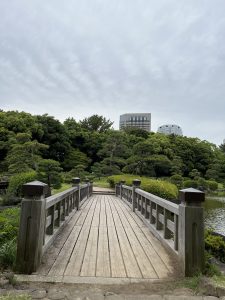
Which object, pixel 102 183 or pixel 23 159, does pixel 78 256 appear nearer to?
pixel 23 159

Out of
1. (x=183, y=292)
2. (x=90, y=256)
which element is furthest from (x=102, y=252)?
(x=183, y=292)

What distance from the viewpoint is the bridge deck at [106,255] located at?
8.96 ft

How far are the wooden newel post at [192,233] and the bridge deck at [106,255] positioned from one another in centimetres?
24

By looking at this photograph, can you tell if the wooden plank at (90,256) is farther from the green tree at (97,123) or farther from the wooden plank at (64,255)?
the green tree at (97,123)

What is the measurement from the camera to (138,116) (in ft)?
289

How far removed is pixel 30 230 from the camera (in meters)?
2.68

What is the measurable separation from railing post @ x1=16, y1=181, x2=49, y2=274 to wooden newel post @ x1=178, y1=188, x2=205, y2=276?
1417 mm

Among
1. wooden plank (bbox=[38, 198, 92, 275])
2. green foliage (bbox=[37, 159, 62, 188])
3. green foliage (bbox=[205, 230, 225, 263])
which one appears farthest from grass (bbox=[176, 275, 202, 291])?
green foliage (bbox=[37, 159, 62, 188])

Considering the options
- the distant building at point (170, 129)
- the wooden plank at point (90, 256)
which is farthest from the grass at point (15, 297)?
the distant building at point (170, 129)

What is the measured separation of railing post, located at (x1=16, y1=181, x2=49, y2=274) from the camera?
8.66ft

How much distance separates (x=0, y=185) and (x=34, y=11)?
9.72 metres

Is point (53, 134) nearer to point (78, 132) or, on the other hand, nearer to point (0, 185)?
point (78, 132)

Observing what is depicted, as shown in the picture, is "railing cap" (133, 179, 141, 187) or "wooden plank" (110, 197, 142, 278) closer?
"wooden plank" (110, 197, 142, 278)

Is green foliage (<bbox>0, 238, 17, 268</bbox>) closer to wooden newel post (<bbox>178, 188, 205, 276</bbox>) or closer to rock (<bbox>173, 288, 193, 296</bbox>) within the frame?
rock (<bbox>173, 288, 193, 296</bbox>)
